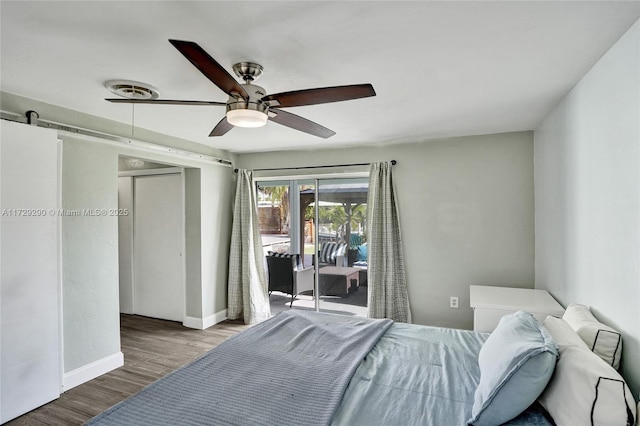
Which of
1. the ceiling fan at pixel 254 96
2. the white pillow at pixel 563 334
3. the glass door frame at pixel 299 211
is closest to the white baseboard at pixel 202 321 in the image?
the glass door frame at pixel 299 211

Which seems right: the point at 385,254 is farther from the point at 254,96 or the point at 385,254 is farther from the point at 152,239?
the point at 152,239

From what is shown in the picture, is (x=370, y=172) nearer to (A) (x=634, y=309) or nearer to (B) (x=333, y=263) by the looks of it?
(B) (x=333, y=263)

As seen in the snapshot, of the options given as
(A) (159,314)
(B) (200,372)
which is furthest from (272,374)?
(A) (159,314)

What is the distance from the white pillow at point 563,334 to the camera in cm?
154

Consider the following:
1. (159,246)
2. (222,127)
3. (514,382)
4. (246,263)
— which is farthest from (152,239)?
(514,382)

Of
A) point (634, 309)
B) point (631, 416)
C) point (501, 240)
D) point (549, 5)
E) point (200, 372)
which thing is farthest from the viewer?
point (501, 240)

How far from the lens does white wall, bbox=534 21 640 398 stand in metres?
1.55

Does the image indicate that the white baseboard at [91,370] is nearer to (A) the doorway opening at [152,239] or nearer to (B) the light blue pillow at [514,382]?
(A) the doorway opening at [152,239]

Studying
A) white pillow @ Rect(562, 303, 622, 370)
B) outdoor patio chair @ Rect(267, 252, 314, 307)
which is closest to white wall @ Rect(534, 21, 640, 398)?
white pillow @ Rect(562, 303, 622, 370)

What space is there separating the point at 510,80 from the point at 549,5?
86 cm

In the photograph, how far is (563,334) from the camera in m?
1.66

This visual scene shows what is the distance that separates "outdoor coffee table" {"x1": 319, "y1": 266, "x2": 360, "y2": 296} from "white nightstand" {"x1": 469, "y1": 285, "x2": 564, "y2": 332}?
5.77 ft

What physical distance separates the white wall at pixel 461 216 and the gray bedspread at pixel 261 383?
70.3 inches

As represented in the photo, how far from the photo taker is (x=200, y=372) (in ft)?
5.90
